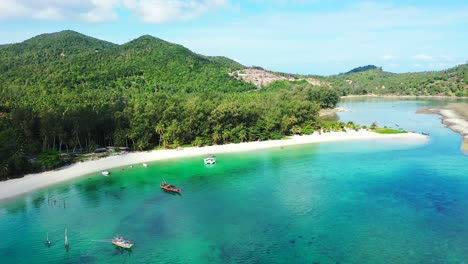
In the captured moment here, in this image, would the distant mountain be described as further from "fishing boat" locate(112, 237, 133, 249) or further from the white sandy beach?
"fishing boat" locate(112, 237, 133, 249)

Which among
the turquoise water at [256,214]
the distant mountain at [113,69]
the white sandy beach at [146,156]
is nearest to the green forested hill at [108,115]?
the distant mountain at [113,69]

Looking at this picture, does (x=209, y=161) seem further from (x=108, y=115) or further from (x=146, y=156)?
(x=108, y=115)

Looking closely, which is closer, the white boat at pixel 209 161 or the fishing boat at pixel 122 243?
the fishing boat at pixel 122 243

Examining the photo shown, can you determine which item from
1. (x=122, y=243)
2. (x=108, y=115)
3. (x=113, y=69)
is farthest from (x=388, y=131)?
(x=113, y=69)

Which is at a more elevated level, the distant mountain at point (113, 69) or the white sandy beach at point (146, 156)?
the distant mountain at point (113, 69)

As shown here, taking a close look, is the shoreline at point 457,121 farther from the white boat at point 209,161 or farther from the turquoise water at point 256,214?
the white boat at point 209,161

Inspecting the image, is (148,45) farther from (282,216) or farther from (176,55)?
(282,216)
